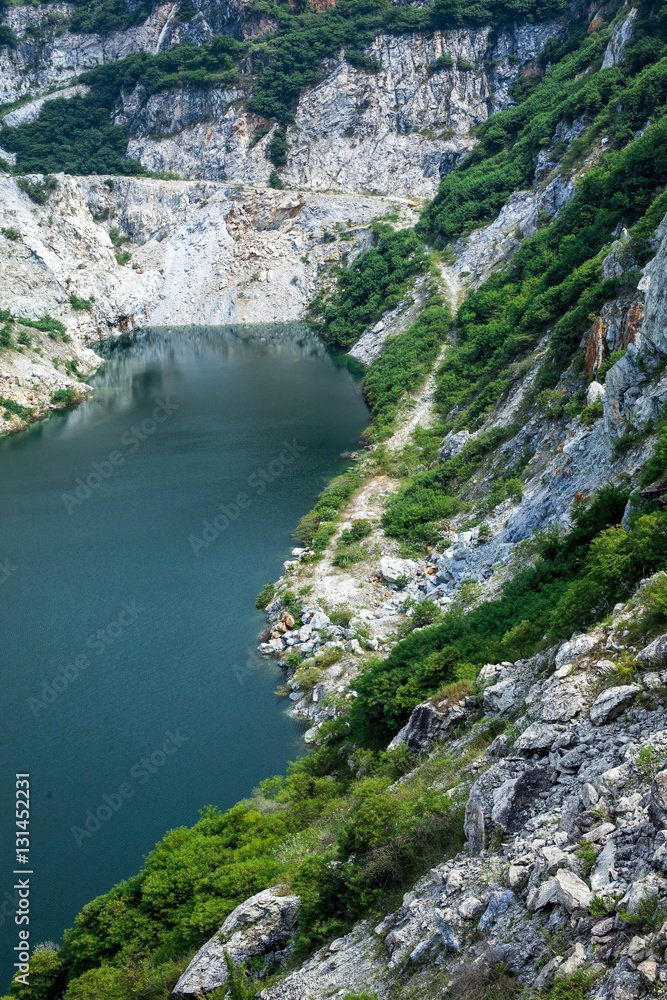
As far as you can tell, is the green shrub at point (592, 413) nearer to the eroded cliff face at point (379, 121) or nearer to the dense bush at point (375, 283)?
the dense bush at point (375, 283)

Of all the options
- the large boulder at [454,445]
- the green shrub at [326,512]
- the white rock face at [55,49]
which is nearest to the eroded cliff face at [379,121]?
the white rock face at [55,49]

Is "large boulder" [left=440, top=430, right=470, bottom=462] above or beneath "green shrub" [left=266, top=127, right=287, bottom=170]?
beneath

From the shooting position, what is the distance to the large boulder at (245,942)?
12352 mm

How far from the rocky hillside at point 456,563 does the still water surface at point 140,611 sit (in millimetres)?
2475

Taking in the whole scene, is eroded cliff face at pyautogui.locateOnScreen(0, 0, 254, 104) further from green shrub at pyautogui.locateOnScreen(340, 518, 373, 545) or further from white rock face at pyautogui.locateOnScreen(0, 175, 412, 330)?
green shrub at pyautogui.locateOnScreen(340, 518, 373, 545)

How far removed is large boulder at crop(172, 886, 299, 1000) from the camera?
12.4 m

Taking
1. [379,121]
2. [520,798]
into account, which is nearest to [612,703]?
[520,798]

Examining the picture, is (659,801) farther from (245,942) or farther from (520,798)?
(245,942)

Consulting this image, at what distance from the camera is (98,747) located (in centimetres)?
2542

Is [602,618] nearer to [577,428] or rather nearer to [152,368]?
[577,428]

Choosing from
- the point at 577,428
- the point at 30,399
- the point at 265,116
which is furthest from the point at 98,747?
the point at 265,116

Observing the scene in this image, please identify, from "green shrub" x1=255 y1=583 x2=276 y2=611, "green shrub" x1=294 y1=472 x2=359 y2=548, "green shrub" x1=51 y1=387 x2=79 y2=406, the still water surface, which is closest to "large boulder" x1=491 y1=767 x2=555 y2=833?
the still water surface

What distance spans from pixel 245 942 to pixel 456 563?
18.7 metres

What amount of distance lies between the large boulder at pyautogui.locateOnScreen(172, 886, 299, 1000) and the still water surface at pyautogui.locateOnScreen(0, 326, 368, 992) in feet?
28.6
